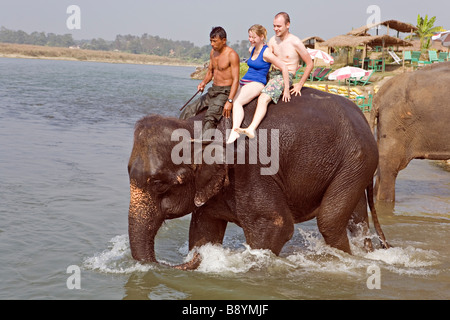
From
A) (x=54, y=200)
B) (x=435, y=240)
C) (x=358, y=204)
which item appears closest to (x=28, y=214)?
(x=54, y=200)

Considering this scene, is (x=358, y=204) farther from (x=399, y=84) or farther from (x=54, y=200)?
(x=54, y=200)

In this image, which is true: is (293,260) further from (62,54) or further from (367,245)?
(62,54)

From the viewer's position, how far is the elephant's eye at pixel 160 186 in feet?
18.4

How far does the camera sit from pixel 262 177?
229 inches

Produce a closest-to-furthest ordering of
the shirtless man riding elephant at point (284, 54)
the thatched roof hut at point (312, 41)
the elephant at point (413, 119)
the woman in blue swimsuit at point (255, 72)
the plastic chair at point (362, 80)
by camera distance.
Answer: the woman in blue swimsuit at point (255, 72) < the shirtless man riding elephant at point (284, 54) < the elephant at point (413, 119) < the plastic chair at point (362, 80) < the thatched roof hut at point (312, 41)

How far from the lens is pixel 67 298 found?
5836mm

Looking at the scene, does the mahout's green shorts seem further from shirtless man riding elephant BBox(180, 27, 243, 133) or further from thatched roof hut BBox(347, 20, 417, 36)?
thatched roof hut BBox(347, 20, 417, 36)

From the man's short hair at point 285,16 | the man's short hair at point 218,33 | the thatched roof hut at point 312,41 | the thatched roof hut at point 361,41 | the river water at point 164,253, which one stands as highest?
the thatched roof hut at point 312,41

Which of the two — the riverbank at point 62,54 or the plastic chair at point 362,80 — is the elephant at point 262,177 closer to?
the plastic chair at point 362,80

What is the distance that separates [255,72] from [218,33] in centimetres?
57

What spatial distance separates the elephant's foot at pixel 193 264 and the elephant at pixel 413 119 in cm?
460

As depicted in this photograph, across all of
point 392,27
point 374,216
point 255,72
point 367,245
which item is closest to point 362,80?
point 392,27

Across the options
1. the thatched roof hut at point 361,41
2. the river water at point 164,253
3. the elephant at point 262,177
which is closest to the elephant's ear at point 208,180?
the elephant at point 262,177
